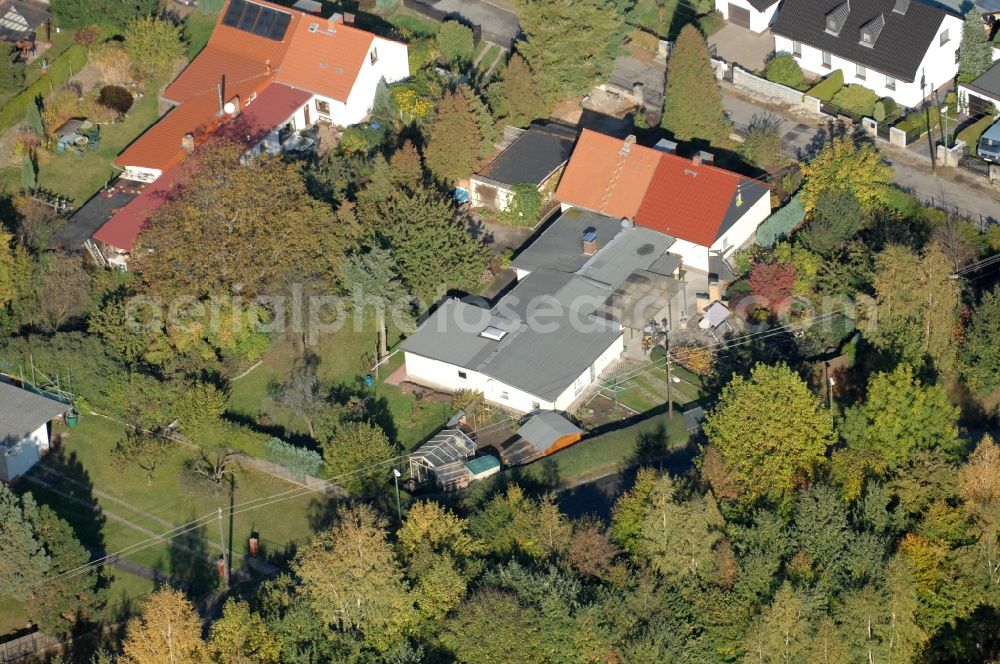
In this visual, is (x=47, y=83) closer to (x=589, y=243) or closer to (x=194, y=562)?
(x=589, y=243)

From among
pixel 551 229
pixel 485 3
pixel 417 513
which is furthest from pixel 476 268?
pixel 485 3

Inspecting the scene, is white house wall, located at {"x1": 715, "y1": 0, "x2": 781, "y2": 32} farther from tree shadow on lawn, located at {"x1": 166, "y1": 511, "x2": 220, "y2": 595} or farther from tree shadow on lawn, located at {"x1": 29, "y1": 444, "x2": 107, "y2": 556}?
tree shadow on lawn, located at {"x1": 29, "y1": 444, "x2": 107, "y2": 556}

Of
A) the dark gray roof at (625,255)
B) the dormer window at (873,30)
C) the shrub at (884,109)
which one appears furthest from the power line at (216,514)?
the dormer window at (873,30)

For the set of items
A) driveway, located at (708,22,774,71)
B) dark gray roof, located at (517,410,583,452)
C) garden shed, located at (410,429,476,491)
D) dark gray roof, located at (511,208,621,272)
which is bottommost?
garden shed, located at (410,429,476,491)

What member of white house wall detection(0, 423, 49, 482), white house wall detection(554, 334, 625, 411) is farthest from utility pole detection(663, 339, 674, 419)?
white house wall detection(0, 423, 49, 482)

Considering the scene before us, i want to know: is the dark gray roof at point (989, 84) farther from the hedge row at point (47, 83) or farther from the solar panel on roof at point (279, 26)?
the hedge row at point (47, 83)

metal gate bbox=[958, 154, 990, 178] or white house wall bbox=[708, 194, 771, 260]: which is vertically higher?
metal gate bbox=[958, 154, 990, 178]

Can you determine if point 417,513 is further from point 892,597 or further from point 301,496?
point 892,597
